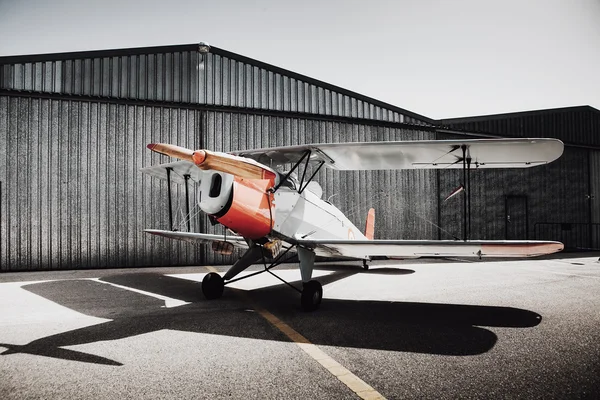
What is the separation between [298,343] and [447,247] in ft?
7.45

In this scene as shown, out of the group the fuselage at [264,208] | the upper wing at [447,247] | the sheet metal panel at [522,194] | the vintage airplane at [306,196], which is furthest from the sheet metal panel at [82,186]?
the sheet metal panel at [522,194]

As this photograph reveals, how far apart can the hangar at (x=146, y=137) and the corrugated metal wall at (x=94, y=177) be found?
0.03m

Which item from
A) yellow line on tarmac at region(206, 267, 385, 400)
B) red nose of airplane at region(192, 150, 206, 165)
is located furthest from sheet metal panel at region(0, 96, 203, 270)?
yellow line on tarmac at region(206, 267, 385, 400)

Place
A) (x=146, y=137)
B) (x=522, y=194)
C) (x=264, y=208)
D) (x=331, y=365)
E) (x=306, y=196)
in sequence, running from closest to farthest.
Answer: (x=331, y=365), (x=264, y=208), (x=306, y=196), (x=146, y=137), (x=522, y=194)

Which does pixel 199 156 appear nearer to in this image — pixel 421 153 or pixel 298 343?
pixel 298 343

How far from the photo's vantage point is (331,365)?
313 cm

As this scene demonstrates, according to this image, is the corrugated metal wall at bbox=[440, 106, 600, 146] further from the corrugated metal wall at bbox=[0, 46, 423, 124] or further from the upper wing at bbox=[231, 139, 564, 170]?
the upper wing at bbox=[231, 139, 564, 170]

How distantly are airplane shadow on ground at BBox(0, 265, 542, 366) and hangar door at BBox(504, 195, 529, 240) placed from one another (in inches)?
499

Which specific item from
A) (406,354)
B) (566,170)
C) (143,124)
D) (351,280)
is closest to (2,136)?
(143,124)

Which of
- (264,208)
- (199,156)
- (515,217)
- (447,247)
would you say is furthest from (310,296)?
(515,217)

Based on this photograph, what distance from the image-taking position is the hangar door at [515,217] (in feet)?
53.6

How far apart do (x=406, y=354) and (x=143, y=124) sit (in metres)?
10.7

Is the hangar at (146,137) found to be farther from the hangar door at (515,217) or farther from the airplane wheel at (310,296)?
the airplane wheel at (310,296)

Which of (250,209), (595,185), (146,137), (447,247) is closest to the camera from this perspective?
(447,247)
